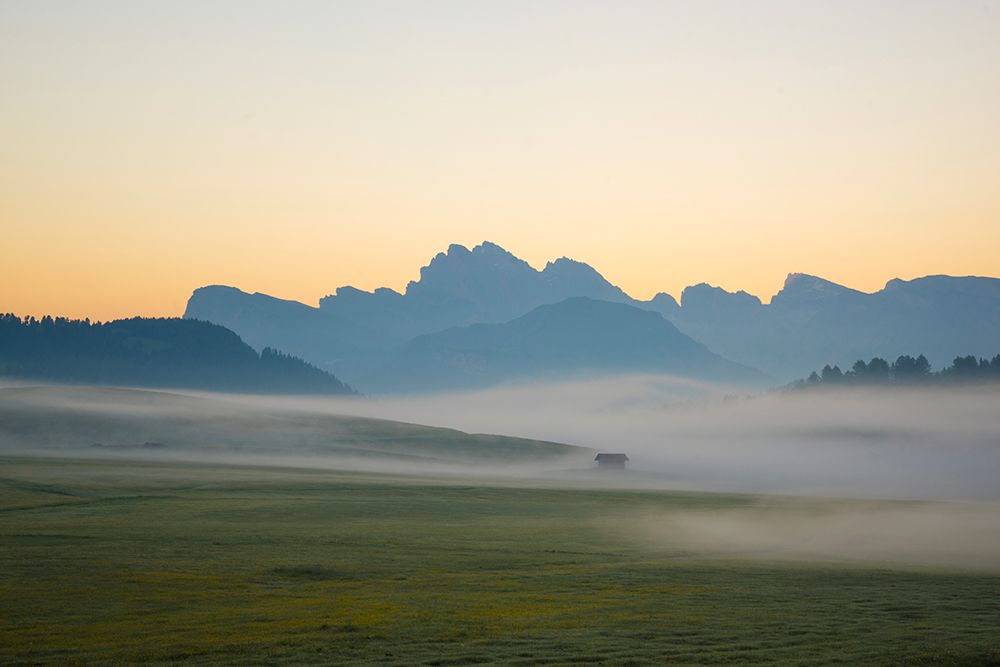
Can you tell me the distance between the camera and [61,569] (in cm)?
5738

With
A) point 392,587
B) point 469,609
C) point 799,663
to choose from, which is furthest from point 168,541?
point 799,663

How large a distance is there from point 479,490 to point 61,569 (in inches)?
3215

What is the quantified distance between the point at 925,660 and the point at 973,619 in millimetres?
9791

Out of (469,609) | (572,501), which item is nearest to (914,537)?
(572,501)

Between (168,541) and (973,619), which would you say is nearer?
(973,619)

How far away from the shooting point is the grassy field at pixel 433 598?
39125mm

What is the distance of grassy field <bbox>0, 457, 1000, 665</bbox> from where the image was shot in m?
39.1

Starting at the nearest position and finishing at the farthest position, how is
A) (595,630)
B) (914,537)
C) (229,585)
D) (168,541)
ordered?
(595,630)
(229,585)
(168,541)
(914,537)

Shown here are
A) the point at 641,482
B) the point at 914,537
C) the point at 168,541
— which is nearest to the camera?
the point at 168,541

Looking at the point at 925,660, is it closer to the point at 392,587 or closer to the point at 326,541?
the point at 392,587

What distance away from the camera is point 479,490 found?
136 metres

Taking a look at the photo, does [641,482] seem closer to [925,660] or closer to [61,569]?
[61,569]

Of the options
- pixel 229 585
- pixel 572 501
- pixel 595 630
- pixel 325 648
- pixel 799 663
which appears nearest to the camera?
pixel 799 663

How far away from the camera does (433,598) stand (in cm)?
5166
